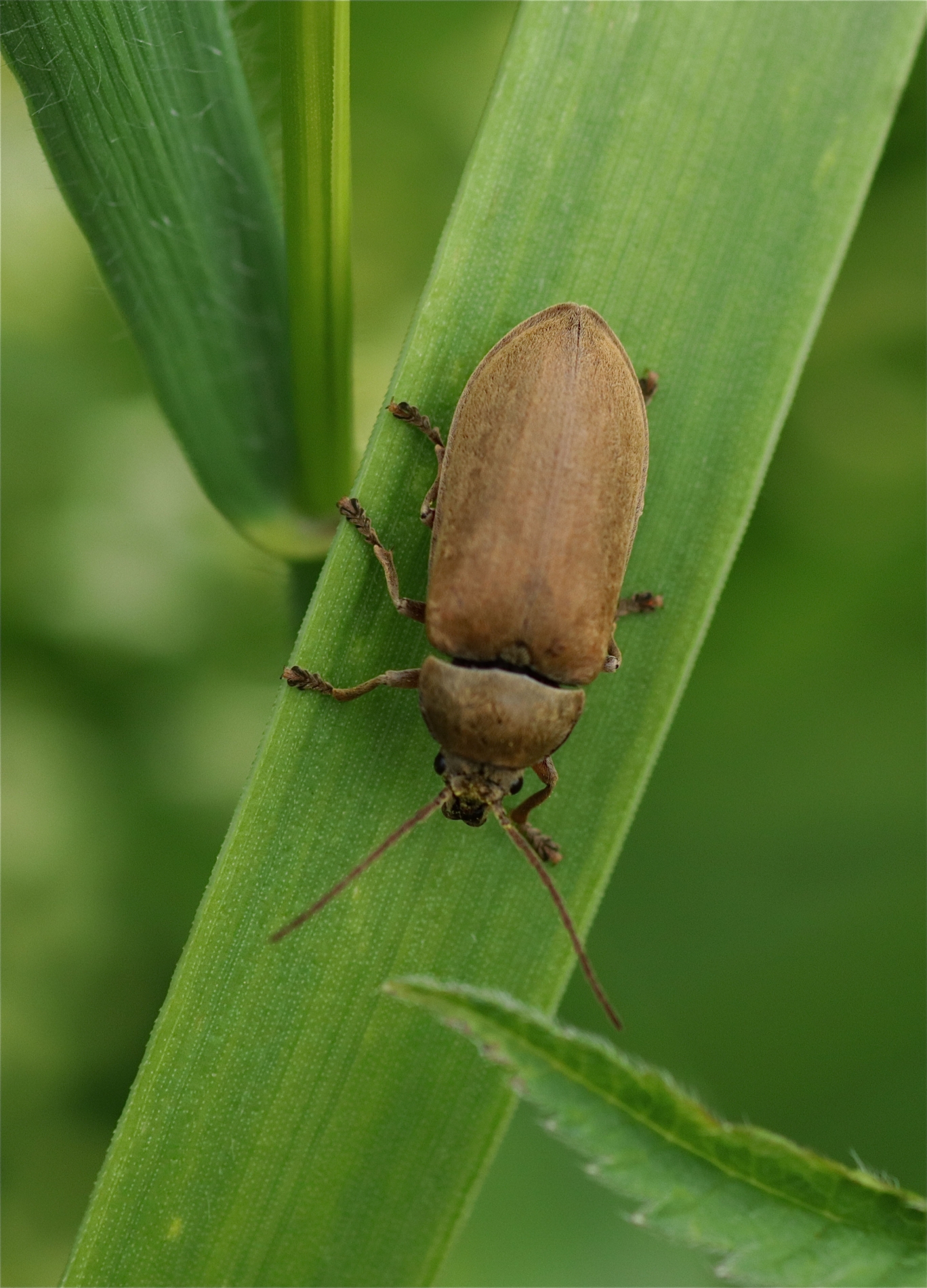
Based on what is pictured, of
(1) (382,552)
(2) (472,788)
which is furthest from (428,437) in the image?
(2) (472,788)

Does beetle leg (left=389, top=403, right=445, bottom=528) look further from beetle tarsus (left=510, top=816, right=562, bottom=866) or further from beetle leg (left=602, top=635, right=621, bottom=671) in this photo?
beetle tarsus (left=510, top=816, right=562, bottom=866)

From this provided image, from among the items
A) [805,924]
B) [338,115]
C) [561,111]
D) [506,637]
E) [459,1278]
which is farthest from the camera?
[805,924]

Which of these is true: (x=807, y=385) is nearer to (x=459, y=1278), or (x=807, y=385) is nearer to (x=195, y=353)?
(x=195, y=353)

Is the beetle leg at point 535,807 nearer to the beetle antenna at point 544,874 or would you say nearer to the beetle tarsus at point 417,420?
the beetle antenna at point 544,874

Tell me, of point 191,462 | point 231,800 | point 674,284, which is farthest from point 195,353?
point 231,800

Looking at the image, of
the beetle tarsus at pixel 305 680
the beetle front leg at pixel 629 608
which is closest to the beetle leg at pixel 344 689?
the beetle tarsus at pixel 305 680

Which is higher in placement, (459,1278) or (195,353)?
(195,353)
